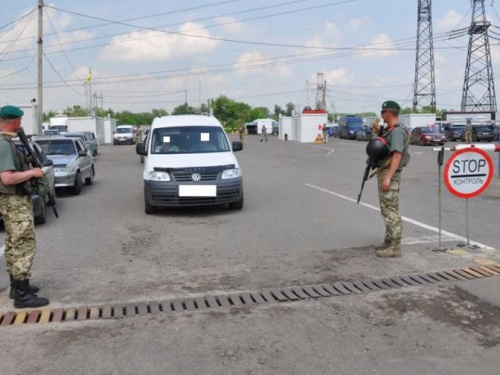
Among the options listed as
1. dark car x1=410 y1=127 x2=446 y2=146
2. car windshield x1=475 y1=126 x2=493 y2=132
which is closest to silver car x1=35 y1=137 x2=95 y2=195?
dark car x1=410 y1=127 x2=446 y2=146

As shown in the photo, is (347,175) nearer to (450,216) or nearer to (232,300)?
(450,216)

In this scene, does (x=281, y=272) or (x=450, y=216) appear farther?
(x=450, y=216)

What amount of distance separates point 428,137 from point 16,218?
39048 millimetres

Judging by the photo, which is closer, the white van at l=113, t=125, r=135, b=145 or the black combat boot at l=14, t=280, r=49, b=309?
the black combat boot at l=14, t=280, r=49, b=309

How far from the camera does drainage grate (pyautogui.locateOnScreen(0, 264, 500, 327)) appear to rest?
4.93 metres

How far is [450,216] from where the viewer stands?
9.72 meters

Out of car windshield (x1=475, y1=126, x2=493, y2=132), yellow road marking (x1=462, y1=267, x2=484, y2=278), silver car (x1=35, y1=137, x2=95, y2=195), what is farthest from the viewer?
car windshield (x1=475, y1=126, x2=493, y2=132)

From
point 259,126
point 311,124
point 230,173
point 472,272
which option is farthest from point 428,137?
point 259,126

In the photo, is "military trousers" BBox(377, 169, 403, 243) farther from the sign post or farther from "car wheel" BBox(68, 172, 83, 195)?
"car wheel" BBox(68, 172, 83, 195)

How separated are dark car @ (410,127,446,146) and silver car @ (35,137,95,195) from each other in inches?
1202

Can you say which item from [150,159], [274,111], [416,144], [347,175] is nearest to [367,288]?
[150,159]

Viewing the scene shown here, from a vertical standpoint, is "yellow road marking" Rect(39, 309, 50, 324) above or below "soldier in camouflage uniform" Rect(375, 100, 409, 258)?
below

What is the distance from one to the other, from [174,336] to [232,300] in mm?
1001

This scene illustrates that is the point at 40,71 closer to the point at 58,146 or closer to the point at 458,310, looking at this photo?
the point at 58,146
